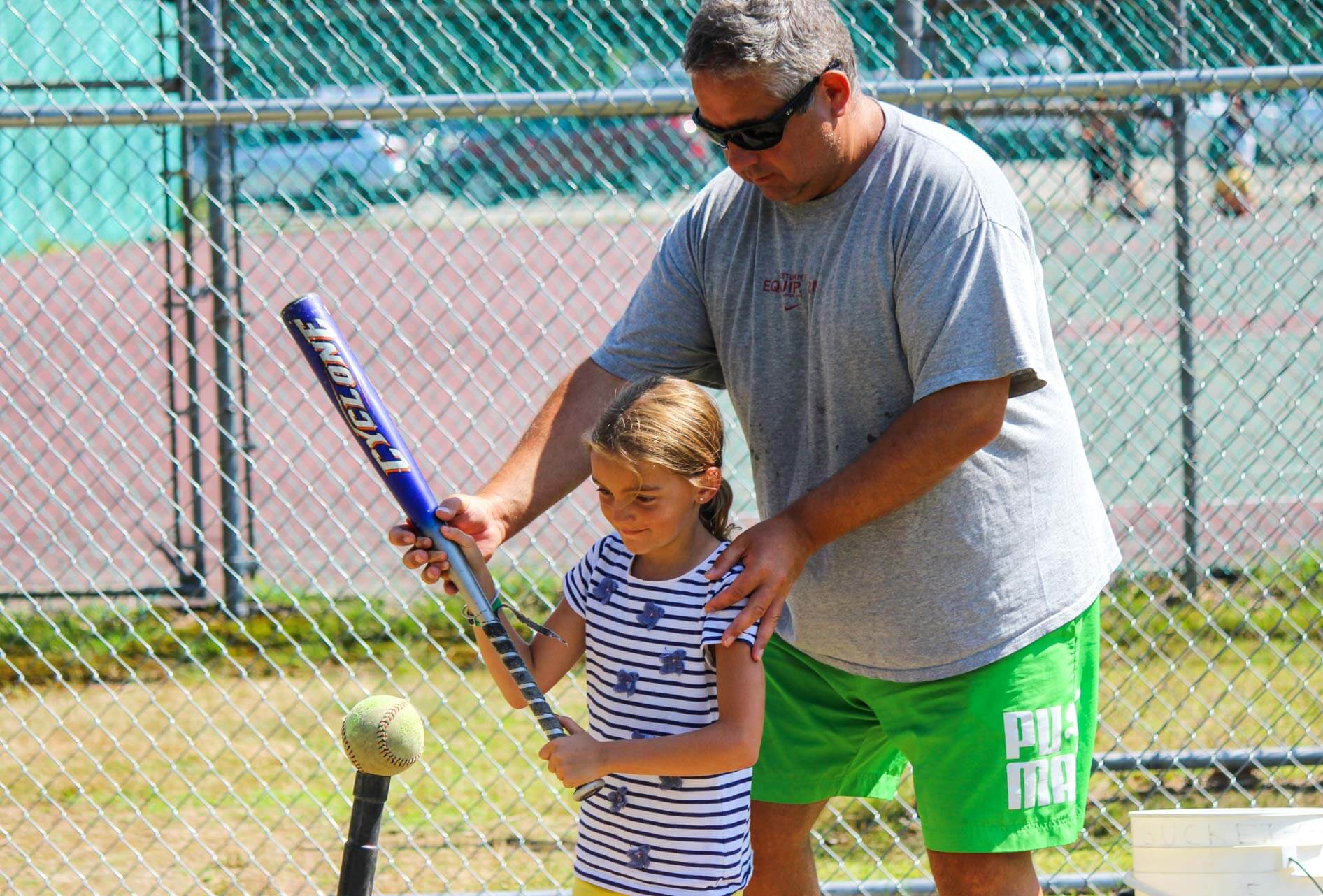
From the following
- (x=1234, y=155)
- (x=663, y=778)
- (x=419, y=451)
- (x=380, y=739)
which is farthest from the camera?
(x=419, y=451)

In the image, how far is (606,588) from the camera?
219cm

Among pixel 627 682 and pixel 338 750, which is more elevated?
pixel 627 682

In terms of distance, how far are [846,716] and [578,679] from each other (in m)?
2.64

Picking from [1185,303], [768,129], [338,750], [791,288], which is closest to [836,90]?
[768,129]

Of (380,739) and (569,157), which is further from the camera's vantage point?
(569,157)

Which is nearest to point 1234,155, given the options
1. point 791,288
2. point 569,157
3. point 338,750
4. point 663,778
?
point 569,157

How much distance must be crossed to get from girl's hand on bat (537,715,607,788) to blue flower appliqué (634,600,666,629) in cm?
20

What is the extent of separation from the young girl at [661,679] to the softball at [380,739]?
272 mm

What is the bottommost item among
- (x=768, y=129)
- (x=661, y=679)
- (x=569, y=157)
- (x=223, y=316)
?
(x=223, y=316)

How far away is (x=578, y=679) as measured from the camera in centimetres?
500

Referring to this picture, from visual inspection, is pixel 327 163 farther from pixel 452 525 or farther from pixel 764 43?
pixel 764 43

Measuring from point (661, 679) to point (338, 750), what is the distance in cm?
276

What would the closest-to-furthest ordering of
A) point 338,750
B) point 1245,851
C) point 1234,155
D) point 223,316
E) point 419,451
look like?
point 1245,851, point 338,750, point 223,316, point 1234,155, point 419,451

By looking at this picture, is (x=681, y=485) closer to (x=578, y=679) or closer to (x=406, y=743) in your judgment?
(x=406, y=743)
